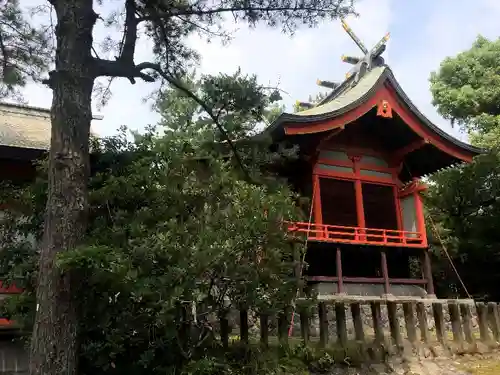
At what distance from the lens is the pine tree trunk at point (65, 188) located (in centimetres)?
530

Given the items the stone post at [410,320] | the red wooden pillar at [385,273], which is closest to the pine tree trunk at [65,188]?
the stone post at [410,320]

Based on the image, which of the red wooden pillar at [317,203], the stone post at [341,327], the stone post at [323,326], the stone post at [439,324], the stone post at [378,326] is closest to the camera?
the stone post at [323,326]

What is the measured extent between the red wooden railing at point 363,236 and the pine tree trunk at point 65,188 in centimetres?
724

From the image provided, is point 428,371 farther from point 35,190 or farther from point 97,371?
point 35,190

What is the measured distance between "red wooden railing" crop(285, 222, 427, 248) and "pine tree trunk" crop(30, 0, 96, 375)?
23.8ft

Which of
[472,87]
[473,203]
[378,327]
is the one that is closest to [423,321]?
[378,327]

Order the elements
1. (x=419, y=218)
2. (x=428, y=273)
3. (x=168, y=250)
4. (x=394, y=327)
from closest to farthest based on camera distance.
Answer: (x=168, y=250) < (x=394, y=327) < (x=428, y=273) < (x=419, y=218)

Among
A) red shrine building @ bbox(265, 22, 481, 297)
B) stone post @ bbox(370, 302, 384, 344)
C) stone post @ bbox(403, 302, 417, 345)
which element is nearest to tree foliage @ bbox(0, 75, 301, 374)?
stone post @ bbox(370, 302, 384, 344)

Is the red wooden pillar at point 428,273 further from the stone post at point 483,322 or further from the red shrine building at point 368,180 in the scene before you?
the stone post at point 483,322

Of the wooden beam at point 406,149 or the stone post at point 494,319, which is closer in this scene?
the stone post at point 494,319

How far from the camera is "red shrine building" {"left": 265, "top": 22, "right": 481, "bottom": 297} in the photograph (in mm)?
13234

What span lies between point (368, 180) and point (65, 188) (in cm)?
1045

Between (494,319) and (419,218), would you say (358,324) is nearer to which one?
(494,319)

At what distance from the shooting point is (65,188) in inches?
228
